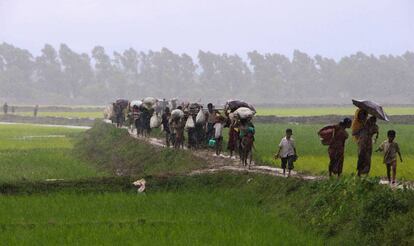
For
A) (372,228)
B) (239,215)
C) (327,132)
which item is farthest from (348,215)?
(327,132)

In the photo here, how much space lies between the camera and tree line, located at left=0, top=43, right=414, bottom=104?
10250 cm

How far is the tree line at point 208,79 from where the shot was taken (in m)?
102

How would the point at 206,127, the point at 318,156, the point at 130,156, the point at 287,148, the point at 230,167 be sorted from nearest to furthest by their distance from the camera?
1. the point at 287,148
2. the point at 230,167
3. the point at 318,156
4. the point at 206,127
5. the point at 130,156

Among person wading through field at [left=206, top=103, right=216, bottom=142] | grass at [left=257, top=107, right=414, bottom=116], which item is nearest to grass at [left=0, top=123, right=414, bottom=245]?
person wading through field at [left=206, top=103, right=216, bottom=142]

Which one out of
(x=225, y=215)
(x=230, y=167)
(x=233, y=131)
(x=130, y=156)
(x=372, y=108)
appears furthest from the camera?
(x=130, y=156)

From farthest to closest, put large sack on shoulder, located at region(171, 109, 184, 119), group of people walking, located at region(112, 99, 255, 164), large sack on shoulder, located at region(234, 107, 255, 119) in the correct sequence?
1. large sack on shoulder, located at region(171, 109, 184, 119)
2. group of people walking, located at region(112, 99, 255, 164)
3. large sack on shoulder, located at region(234, 107, 255, 119)

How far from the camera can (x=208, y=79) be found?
112 metres

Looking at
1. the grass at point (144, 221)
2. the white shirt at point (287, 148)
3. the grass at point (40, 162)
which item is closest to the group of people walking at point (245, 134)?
the white shirt at point (287, 148)

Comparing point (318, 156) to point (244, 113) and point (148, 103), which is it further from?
point (148, 103)

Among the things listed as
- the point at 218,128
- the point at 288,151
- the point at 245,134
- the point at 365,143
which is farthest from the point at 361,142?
the point at 218,128

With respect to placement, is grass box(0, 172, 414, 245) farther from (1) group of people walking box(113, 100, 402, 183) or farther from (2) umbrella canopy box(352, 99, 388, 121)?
(2) umbrella canopy box(352, 99, 388, 121)

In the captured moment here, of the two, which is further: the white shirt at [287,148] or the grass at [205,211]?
the white shirt at [287,148]

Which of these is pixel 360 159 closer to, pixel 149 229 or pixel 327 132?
pixel 327 132

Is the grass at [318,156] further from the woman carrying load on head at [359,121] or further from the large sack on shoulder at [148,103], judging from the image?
the large sack on shoulder at [148,103]
